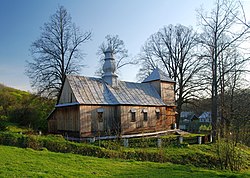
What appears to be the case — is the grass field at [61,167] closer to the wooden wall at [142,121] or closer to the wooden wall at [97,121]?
the wooden wall at [97,121]

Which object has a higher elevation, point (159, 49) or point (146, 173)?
point (159, 49)

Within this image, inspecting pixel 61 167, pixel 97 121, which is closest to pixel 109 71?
pixel 97 121

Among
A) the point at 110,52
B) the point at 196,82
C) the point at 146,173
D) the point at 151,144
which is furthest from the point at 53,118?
the point at 196,82

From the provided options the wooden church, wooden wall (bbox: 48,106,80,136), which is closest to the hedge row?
the wooden church

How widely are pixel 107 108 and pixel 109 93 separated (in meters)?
1.96

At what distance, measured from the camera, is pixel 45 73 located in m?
30.0

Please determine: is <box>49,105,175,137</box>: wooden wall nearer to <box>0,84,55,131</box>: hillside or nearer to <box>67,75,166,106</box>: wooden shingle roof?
<box>67,75,166,106</box>: wooden shingle roof

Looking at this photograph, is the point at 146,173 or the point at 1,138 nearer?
the point at 146,173

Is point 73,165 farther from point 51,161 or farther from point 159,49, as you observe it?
point 159,49

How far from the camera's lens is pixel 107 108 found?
23.2m

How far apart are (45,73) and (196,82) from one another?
19.8 m

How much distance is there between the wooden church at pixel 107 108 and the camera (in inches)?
858

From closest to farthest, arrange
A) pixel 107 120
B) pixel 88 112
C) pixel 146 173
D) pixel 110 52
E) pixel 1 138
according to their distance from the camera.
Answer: pixel 146 173 < pixel 1 138 < pixel 88 112 < pixel 107 120 < pixel 110 52

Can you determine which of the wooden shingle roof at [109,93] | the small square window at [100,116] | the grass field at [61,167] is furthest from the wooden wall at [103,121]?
the grass field at [61,167]
